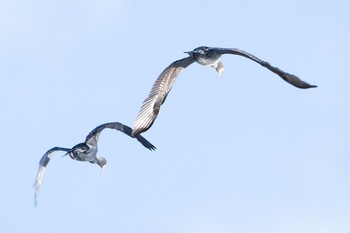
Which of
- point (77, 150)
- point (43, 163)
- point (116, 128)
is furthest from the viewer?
point (116, 128)

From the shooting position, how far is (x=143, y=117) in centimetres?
3272

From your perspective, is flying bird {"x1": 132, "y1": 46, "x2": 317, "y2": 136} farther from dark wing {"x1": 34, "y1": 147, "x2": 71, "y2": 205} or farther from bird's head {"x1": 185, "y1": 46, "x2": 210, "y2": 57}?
dark wing {"x1": 34, "y1": 147, "x2": 71, "y2": 205}

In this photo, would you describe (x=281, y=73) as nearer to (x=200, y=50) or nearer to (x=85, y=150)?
(x=200, y=50)

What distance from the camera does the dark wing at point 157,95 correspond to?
107 ft

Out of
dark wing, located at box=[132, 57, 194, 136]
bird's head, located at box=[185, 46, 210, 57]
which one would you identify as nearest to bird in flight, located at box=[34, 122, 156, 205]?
dark wing, located at box=[132, 57, 194, 136]

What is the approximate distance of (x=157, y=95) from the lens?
3391 cm

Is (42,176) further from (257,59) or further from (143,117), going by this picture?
(257,59)

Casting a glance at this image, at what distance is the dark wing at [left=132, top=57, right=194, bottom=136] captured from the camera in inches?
1280

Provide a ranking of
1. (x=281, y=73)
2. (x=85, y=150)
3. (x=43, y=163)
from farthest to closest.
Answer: (x=43, y=163) < (x=85, y=150) < (x=281, y=73)

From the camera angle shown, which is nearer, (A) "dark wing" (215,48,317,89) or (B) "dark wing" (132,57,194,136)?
(A) "dark wing" (215,48,317,89)

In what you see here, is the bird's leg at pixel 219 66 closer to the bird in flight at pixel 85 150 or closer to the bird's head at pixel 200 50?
the bird's head at pixel 200 50

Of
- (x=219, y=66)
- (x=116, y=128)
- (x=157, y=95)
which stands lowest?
(x=116, y=128)

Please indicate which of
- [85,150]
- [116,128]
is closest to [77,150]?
[85,150]

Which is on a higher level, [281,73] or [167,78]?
[281,73]
